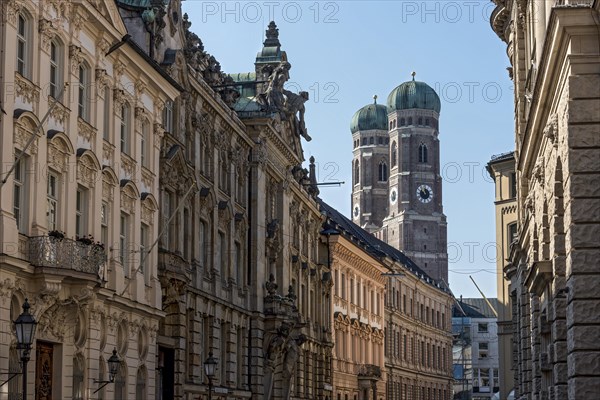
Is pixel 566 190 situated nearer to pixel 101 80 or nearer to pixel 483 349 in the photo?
pixel 101 80

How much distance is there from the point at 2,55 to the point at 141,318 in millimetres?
12386

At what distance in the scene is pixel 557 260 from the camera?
2931cm

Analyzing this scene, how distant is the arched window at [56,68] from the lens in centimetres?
3294

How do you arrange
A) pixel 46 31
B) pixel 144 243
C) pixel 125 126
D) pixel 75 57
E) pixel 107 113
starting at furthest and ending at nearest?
1. pixel 144 243
2. pixel 125 126
3. pixel 107 113
4. pixel 75 57
5. pixel 46 31

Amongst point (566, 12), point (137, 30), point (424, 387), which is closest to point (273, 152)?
point (137, 30)

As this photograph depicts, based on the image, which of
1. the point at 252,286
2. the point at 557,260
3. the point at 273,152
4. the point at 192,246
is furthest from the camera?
the point at 273,152

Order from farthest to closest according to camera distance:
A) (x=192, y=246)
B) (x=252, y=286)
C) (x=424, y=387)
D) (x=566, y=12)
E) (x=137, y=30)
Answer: (x=424, y=387) < (x=252, y=286) < (x=192, y=246) < (x=137, y=30) < (x=566, y=12)

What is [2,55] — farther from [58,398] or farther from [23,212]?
[58,398]

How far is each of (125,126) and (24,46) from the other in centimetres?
842

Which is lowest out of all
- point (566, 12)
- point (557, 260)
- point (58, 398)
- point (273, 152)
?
point (58, 398)

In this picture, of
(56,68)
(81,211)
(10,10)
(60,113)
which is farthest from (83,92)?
(10,10)

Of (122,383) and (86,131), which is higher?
(86,131)

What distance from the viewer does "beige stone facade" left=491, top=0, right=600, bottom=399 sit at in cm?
2553

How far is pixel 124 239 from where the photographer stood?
3900 centimetres
